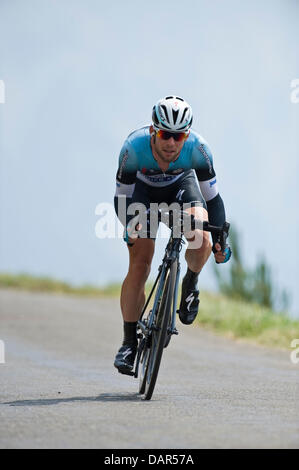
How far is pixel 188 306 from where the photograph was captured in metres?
→ 7.80

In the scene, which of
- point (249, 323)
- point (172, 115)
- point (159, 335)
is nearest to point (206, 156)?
point (172, 115)

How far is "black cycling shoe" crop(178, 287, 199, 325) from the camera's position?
7793 millimetres

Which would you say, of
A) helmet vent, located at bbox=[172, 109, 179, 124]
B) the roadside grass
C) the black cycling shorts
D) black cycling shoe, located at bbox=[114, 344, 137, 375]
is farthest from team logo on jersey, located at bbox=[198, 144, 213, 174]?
the roadside grass

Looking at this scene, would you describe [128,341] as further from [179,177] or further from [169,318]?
[179,177]

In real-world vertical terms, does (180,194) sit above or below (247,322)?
above

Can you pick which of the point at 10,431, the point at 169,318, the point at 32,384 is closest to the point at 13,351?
the point at 32,384

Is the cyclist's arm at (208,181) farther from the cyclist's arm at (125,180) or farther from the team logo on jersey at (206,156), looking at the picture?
the cyclist's arm at (125,180)

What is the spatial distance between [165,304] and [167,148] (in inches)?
50.1

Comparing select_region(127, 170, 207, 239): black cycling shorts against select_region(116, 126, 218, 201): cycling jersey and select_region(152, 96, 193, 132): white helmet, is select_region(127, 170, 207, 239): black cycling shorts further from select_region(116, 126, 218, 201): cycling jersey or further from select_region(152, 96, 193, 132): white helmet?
select_region(152, 96, 193, 132): white helmet

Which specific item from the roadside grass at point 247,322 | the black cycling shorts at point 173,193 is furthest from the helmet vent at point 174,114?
the roadside grass at point 247,322

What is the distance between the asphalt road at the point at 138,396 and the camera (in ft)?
16.7

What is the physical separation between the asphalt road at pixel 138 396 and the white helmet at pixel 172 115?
2.11 meters

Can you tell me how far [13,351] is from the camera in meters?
12.3

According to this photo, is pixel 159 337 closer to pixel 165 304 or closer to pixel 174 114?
pixel 165 304
